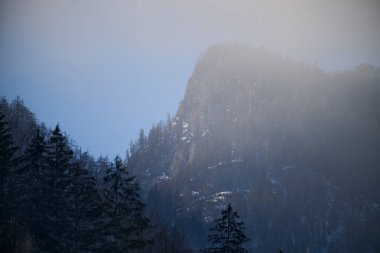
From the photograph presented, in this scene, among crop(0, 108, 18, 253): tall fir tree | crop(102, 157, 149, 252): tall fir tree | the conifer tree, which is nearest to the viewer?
crop(102, 157, 149, 252): tall fir tree

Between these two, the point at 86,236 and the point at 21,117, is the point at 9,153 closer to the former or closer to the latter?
the point at 86,236

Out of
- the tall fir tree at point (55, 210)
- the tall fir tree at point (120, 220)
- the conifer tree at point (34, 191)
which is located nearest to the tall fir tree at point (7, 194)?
the conifer tree at point (34, 191)

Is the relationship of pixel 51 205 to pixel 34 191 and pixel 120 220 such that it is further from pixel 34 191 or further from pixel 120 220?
pixel 120 220

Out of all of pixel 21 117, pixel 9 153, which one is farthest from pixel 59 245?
pixel 21 117

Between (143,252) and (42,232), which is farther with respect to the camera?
(143,252)

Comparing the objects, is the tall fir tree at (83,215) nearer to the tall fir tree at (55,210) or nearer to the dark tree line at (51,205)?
the dark tree line at (51,205)

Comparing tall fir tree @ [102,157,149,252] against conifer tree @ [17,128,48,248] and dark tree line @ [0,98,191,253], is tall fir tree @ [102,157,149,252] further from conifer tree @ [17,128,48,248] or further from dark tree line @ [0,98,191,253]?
conifer tree @ [17,128,48,248]

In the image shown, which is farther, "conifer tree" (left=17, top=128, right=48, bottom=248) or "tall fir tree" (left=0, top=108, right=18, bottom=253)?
"conifer tree" (left=17, top=128, right=48, bottom=248)

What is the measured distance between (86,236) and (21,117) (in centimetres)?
10334

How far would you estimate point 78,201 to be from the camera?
44.2m

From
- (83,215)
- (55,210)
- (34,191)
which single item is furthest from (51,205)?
(83,215)

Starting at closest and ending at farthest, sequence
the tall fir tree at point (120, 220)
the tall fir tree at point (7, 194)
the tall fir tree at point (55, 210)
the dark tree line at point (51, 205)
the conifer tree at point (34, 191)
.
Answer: the tall fir tree at point (120, 220)
the dark tree line at point (51, 205)
the tall fir tree at point (7, 194)
the tall fir tree at point (55, 210)
the conifer tree at point (34, 191)

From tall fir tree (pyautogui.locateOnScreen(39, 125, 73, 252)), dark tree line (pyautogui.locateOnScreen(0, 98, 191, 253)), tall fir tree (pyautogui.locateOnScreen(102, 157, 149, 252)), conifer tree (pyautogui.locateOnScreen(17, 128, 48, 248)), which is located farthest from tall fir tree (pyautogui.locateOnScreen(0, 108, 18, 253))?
tall fir tree (pyautogui.locateOnScreen(102, 157, 149, 252))

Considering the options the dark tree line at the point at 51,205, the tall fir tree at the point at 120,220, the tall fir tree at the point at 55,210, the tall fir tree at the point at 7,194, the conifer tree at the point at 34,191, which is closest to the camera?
the tall fir tree at the point at 120,220
